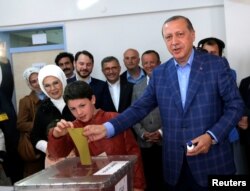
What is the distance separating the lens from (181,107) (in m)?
1.78

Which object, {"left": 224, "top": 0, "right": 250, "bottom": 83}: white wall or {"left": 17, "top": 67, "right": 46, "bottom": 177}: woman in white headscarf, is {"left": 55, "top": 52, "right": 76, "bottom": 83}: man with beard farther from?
{"left": 224, "top": 0, "right": 250, "bottom": 83}: white wall

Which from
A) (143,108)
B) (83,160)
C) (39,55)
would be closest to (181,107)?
(143,108)

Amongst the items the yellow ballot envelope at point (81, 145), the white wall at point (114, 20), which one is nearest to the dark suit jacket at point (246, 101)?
the white wall at point (114, 20)

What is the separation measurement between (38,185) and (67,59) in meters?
2.87

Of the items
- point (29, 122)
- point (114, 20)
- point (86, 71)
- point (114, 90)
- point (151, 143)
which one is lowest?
point (151, 143)

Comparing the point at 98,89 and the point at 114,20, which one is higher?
the point at 114,20

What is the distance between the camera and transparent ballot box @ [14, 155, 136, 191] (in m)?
0.92

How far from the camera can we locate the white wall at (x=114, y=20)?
451 cm

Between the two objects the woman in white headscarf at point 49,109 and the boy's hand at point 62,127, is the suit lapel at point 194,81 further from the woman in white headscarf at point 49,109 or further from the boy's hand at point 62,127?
the woman in white headscarf at point 49,109

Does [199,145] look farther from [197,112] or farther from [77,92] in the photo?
[77,92]

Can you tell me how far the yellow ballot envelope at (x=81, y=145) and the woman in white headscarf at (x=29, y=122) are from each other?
1.96 meters

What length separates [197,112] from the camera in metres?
1.75

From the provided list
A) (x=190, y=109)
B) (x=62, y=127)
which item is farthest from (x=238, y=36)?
(x=62, y=127)

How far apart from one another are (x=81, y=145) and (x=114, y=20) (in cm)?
373
